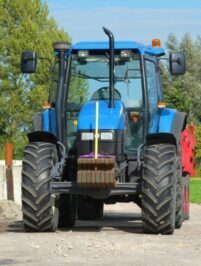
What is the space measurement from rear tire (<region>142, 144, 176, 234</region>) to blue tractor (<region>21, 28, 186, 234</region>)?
14 mm

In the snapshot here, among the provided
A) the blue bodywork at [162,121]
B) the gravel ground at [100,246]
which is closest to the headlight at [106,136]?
the blue bodywork at [162,121]

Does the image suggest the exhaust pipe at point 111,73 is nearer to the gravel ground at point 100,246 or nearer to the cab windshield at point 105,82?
the cab windshield at point 105,82

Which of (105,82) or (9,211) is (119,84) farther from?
(9,211)

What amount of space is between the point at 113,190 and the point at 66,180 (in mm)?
1141

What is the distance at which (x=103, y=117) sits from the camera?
14.2 metres

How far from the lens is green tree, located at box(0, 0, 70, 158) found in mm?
56188

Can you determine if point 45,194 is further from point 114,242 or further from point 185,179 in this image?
point 185,179

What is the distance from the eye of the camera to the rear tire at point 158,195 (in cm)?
1349


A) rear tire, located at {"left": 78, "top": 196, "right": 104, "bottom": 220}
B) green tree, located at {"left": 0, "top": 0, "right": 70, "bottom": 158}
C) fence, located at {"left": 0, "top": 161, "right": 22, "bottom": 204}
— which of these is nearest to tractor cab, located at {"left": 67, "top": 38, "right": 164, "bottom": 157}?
rear tire, located at {"left": 78, "top": 196, "right": 104, "bottom": 220}

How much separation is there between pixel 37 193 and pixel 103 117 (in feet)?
5.05

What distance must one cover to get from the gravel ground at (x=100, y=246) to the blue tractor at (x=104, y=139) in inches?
18.1

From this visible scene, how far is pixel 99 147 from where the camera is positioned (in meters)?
14.2

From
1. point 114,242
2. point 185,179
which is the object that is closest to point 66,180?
point 114,242

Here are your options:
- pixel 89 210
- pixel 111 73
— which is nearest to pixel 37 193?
pixel 111 73
